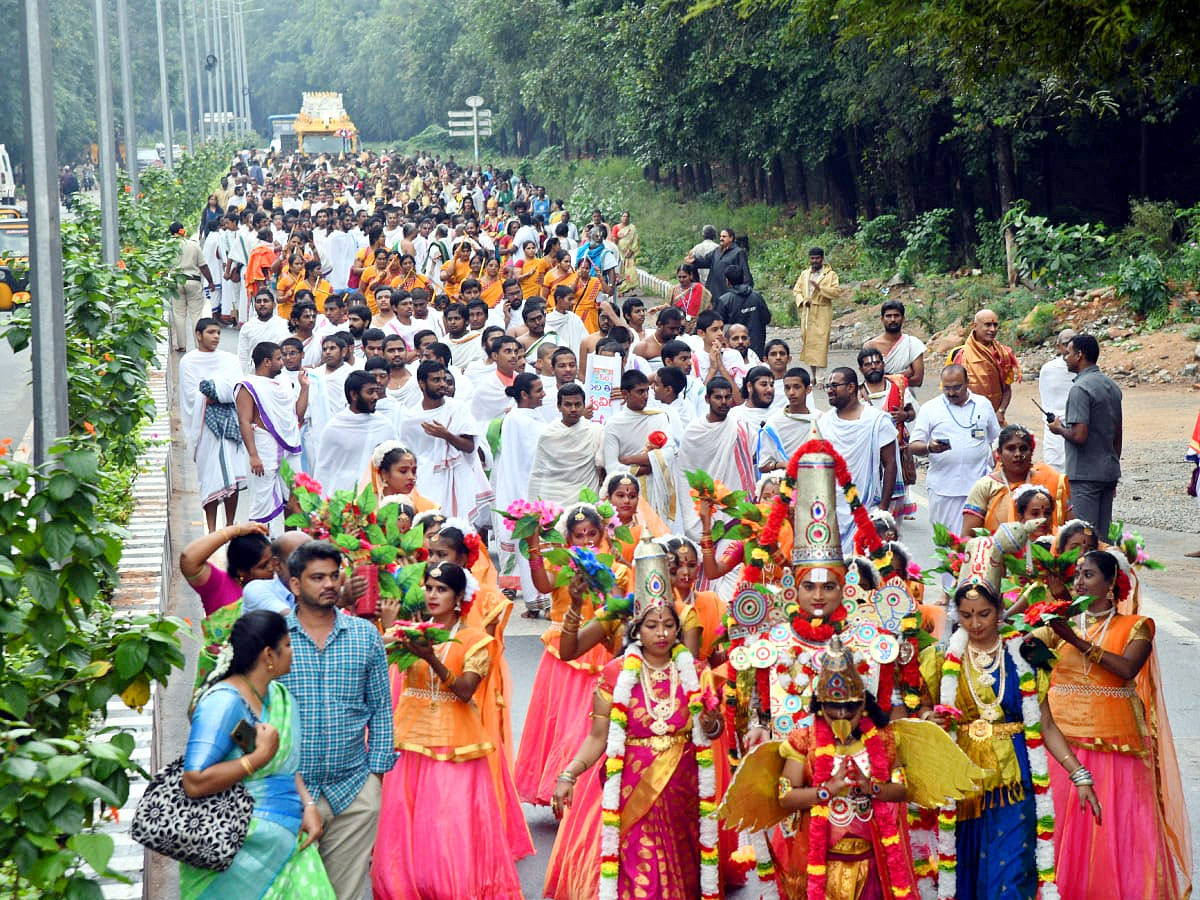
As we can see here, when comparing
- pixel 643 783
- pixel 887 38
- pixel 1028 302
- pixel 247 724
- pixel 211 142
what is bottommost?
pixel 643 783

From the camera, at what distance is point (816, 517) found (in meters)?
6.49

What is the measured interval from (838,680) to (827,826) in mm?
518

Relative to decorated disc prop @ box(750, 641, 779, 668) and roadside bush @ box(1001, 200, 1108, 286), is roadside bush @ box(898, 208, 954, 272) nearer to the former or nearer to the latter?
roadside bush @ box(1001, 200, 1108, 286)

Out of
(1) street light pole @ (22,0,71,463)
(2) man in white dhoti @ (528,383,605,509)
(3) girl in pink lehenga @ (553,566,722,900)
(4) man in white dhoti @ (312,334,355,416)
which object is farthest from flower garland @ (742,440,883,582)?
(4) man in white dhoti @ (312,334,355,416)

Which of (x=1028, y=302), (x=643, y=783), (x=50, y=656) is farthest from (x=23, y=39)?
(x=1028, y=302)

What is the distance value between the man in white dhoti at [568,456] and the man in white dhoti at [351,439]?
1265 millimetres

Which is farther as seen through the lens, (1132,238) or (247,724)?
(1132,238)

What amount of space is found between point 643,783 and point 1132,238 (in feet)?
69.8

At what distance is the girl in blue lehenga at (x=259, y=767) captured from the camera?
16.7ft

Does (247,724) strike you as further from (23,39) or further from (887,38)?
(887,38)

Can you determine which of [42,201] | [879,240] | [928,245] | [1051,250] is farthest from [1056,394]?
[879,240]

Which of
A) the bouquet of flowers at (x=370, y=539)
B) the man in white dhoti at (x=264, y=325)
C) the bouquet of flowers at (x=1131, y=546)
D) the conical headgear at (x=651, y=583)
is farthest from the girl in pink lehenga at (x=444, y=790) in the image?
the man in white dhoti at (x=264, y=325)

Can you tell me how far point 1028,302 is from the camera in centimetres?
2502

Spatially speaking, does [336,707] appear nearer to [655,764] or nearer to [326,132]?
[655,764]
